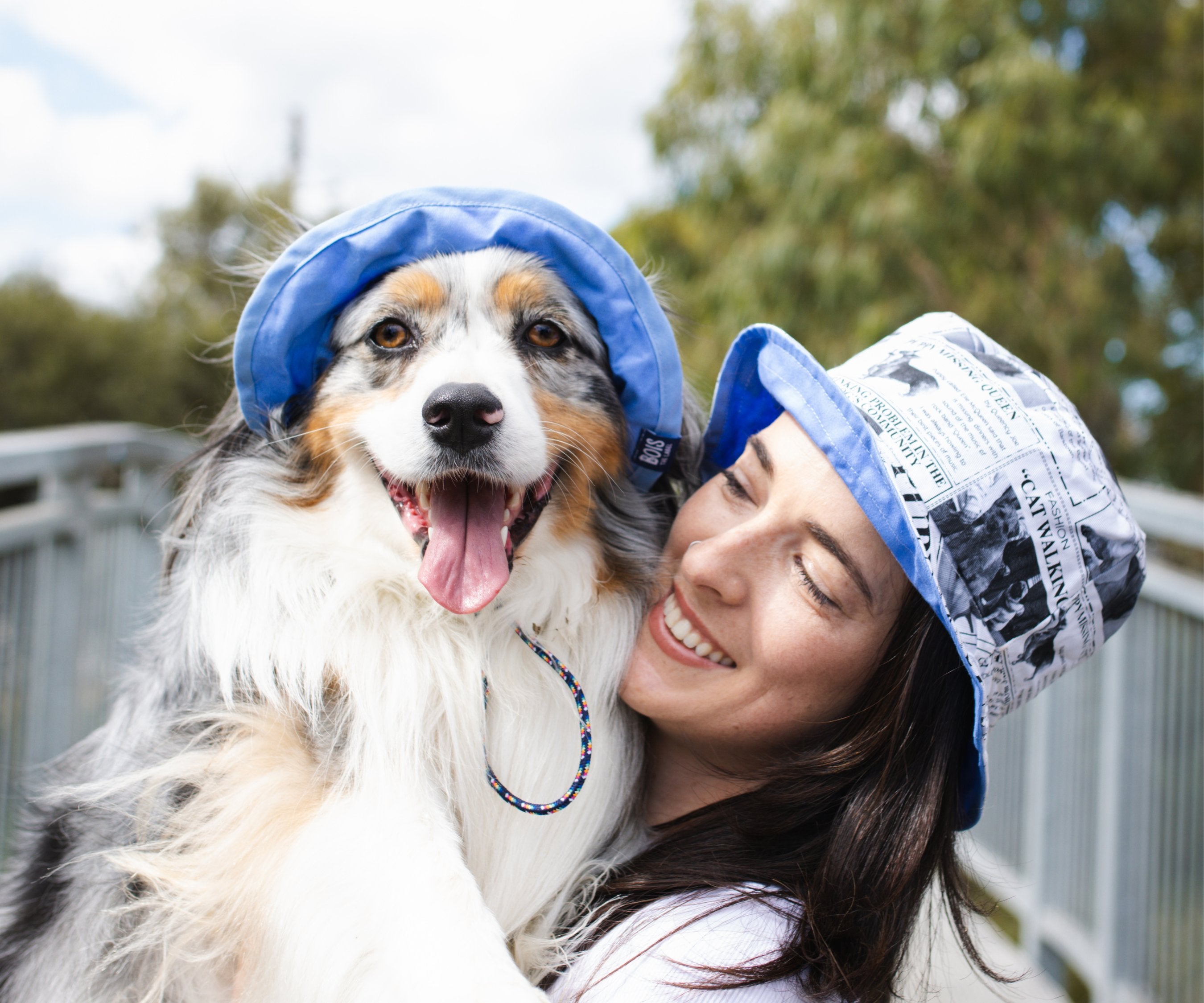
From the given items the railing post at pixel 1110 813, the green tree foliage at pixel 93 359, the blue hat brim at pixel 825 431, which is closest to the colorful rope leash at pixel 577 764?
the blue hat brim at pixel 825 431

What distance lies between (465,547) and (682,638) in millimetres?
490

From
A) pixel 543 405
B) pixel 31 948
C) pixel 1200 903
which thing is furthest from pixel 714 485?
pixel 1200 903

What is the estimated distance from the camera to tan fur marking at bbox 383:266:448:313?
6.90ft

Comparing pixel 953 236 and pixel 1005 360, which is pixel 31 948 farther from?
pixel 953 236

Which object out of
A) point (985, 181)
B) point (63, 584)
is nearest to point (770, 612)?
point (63, 584)

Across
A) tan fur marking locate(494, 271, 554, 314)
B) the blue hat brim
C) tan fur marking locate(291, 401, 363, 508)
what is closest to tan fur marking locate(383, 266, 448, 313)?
tan fur marking locate(494, 271, 554, 314)

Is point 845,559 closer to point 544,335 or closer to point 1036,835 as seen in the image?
point 544,335

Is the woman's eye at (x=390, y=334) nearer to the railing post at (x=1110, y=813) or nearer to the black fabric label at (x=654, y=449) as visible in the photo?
the black fabric label at (x=654, y=449)

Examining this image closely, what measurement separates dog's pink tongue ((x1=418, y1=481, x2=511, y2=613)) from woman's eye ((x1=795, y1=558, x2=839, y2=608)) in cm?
59

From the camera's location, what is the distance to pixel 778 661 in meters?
1.79

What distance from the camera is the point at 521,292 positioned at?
2164 millimetres

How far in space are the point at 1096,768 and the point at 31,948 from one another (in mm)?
3399

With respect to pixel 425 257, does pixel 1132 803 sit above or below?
below

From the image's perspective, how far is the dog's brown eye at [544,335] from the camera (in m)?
2.23
